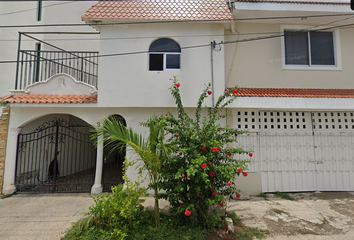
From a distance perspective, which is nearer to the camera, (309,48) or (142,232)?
(142,232)

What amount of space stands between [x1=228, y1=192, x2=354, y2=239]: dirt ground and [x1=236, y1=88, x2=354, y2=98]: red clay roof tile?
3.35 m

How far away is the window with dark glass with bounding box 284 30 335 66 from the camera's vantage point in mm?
7066

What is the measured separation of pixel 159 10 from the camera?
6406mm

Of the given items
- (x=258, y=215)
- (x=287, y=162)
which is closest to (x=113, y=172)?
(x=258, y=215)

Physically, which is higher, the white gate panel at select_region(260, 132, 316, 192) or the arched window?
the arched window

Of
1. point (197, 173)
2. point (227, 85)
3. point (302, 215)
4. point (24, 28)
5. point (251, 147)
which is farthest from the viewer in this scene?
point (24, 28)

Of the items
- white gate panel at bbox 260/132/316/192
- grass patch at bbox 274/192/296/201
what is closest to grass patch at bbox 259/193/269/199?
white gate panel at bbox 260/132/316/192

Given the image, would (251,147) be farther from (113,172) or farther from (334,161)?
(113,172)

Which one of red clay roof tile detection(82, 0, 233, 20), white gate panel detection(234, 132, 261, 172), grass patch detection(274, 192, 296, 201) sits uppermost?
red clay roof tile detection(82, 0, 233, 20)

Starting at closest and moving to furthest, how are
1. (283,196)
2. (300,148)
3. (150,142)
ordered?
(150,142) < (283,196) < (300,148)

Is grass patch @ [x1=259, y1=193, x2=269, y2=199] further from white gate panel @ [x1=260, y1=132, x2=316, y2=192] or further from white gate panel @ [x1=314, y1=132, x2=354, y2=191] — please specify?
white gate panel @ [x1=314, y1=132, x2=354, y2=191]

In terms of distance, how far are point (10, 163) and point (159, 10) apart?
731 centimetres

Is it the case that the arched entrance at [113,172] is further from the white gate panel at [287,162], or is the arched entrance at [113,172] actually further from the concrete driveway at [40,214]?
the white gate panel at [287,162]

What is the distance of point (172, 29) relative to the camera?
20.5 ft
